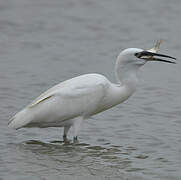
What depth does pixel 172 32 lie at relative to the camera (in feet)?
62.0

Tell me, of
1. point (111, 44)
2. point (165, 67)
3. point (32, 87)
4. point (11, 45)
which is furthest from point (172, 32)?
point (32, 87)

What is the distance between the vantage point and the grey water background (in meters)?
10.4

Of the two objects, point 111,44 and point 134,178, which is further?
point 111,44

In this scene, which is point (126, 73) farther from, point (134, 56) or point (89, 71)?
point (89, 71)

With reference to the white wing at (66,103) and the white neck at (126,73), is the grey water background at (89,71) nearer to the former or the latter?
the white wing at (66,103)

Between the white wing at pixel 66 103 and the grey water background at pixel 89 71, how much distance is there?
1.38ft

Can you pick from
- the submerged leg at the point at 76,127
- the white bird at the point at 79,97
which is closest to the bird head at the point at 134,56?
the white bird at the point at 79,97

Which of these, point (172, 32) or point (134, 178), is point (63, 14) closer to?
point (172, 32)

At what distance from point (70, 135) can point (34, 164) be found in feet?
5.91

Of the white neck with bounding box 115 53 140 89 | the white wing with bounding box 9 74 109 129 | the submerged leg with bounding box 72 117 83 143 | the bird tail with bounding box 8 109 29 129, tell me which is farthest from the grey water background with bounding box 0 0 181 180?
the white neck with bounding box 115 53 140 89

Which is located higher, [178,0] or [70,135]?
[178,0]

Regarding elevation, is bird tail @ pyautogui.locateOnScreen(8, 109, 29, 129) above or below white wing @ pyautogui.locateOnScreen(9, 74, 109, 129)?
below

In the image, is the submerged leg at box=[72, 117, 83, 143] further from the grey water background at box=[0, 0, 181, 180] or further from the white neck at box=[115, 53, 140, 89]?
the white neck at box=[115, 53, 140, 89]

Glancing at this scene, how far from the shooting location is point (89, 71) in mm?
15930
